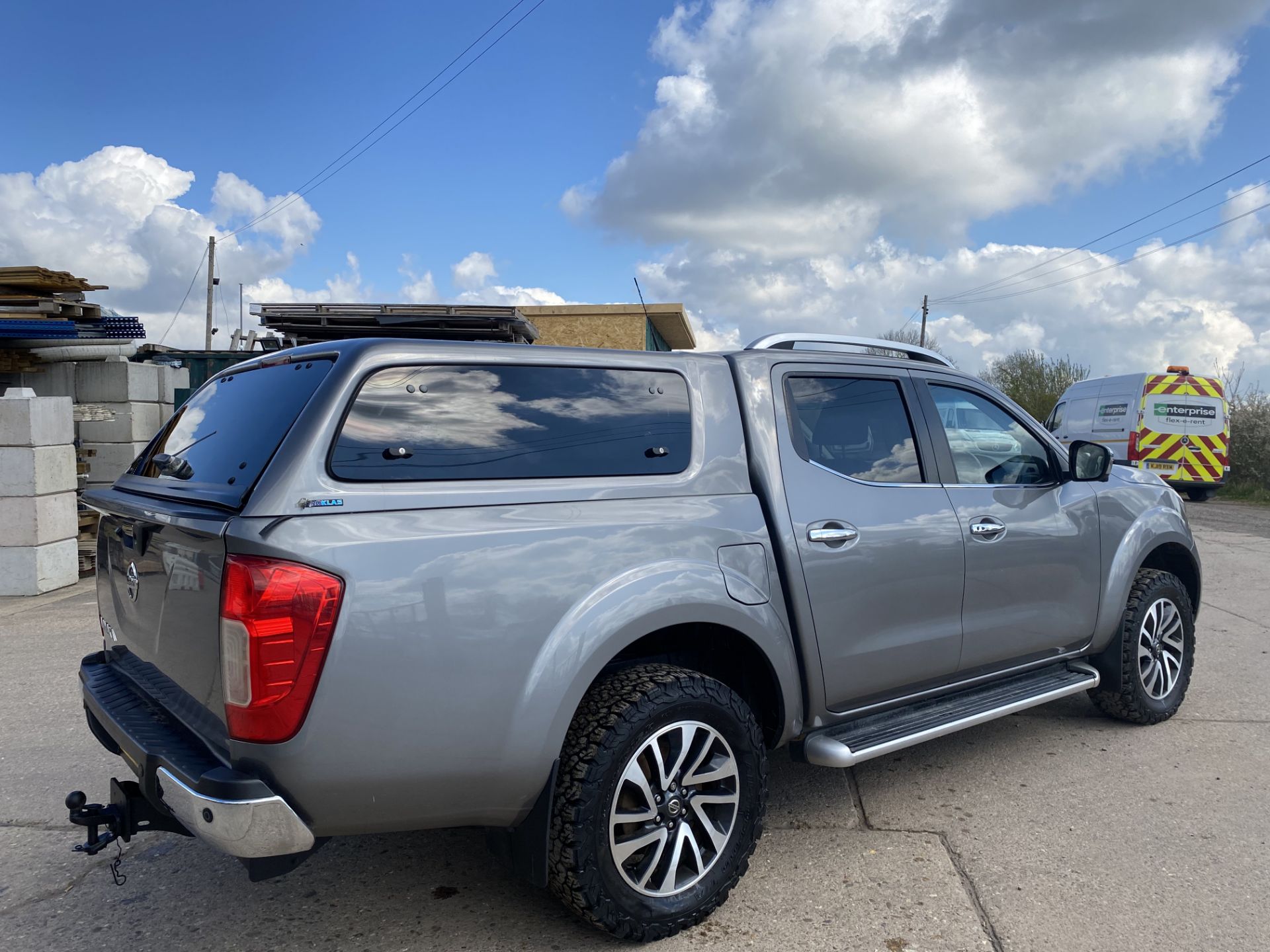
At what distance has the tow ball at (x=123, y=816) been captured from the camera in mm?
2572

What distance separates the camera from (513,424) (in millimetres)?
2773

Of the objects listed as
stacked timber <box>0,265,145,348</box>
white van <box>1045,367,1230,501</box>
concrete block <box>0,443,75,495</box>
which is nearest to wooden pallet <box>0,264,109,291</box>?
stacked timber <box>0,265,145,348</box>

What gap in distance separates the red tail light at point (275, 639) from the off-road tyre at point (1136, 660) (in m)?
3.88

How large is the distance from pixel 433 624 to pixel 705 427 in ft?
4.06

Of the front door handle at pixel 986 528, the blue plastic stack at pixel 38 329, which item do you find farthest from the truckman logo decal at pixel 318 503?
the blue plastic stack at pixel 38 329


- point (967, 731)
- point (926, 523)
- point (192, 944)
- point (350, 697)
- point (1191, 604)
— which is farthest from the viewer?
point (1191, 604)

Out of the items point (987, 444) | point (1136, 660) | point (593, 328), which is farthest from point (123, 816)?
point (593, 328)

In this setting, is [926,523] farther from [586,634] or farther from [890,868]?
[586,634]

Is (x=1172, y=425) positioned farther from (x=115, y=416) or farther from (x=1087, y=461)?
(x=115, y=416)

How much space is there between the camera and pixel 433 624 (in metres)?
2.41

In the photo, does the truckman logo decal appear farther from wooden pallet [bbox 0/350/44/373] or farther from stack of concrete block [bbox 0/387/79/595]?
wooden pallet [bbox 0/350/44/373]

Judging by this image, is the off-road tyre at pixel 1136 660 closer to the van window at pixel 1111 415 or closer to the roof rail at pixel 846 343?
the roof rail at pixel 846 343

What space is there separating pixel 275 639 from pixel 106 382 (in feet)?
31.2

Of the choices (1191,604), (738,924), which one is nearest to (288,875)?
(738,924)
